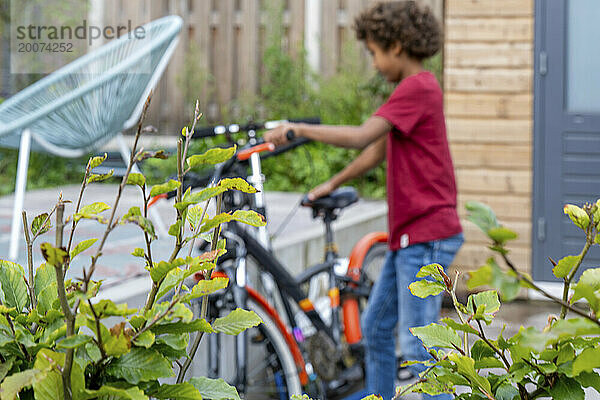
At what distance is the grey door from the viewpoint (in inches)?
166

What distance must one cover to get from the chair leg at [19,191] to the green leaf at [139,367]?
1.90 meters

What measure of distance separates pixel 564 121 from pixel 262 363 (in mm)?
2405

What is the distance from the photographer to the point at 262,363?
8.51ft

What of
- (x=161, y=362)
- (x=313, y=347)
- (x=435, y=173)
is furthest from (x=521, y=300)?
(x=161, y=362)

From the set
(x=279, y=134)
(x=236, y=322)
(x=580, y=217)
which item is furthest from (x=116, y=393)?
(x=279, y=134)

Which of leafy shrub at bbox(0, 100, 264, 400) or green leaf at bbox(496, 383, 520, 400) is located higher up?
leafy shrub at bbox(0, 100, 264, 400)

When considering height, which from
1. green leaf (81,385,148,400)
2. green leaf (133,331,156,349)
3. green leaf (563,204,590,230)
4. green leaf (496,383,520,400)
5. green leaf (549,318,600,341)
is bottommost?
green leaf (496,383,520,400)

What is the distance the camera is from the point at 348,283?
287cm

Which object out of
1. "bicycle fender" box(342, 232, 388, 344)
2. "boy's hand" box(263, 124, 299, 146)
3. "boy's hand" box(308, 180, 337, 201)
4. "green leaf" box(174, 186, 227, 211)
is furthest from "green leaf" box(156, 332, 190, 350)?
"bicycle fender" box(342, 232, 388, 344)

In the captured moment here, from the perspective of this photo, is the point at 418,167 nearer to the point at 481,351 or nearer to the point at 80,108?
the point at 80,108

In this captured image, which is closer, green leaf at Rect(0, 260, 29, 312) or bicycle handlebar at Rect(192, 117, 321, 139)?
green leaf at Rect(0, 260, 29, 312)

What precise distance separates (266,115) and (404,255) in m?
4.27

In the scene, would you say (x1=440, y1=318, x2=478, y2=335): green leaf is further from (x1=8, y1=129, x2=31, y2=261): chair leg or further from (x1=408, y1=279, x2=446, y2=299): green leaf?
(x1=8, y1=129, x2=31, y2=261): chair leg

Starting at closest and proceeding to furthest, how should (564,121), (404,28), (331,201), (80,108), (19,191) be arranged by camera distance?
(404,28)
(19,191)
(331,201)
(80,108)
(564,121)
